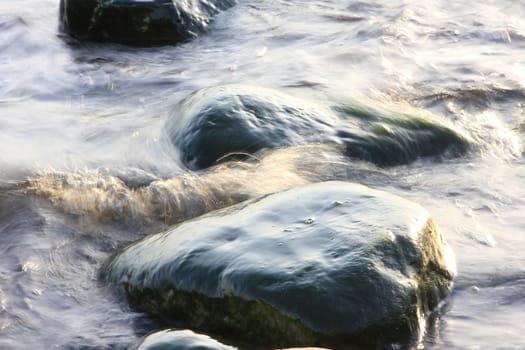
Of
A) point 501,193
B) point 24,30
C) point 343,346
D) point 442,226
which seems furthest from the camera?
point 24,30

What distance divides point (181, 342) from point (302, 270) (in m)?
0.57

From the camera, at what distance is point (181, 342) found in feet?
9.75

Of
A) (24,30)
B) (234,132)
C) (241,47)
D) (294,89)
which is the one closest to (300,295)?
(234,132)

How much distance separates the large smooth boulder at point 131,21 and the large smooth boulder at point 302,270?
143 inches

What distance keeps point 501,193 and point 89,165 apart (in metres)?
2.14

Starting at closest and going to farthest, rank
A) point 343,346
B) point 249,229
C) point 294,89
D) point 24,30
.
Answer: point 343,346
point 249,229
point 294,89
point 24,30

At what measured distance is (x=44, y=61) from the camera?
22.7ft

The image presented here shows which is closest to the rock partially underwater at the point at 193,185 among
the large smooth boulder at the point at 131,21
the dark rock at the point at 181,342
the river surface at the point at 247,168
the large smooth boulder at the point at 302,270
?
the river surface at the point at 247,168

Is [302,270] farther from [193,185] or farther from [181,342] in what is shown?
[193,185]

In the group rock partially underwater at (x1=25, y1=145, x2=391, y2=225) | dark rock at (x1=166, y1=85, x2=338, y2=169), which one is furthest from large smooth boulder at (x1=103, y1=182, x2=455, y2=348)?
dark rock at (x1=166, y1=85, x2=338, y2=169)

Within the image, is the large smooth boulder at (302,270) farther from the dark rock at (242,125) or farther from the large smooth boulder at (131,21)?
the large smooth boulder at (131,21)

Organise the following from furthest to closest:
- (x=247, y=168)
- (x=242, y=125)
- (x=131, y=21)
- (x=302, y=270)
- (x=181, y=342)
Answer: (x=131, y=21), (x=242, y=125), (x=247, y=168), (x=302, y=270), (x=181, y=342)

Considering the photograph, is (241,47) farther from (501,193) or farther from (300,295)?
(300,295)

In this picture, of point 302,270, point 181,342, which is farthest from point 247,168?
point 181,342
